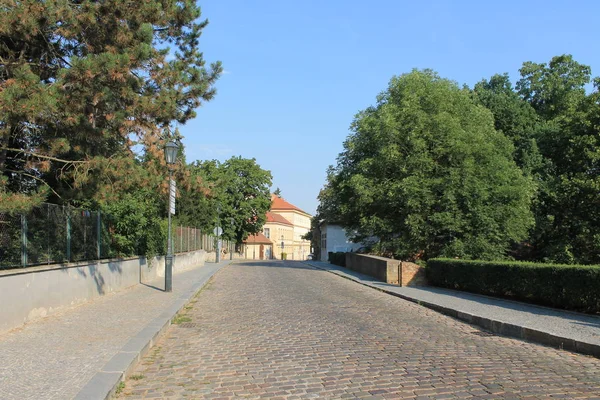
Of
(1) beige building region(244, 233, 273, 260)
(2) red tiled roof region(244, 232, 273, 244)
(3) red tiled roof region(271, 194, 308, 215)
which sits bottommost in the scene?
(1) beige building region(244, 233, 273, 260)

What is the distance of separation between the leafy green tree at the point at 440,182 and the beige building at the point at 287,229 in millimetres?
69633

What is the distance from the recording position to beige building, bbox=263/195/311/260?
103625 millimetres

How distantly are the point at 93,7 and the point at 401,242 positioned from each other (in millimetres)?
16967

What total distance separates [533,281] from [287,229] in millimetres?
100822

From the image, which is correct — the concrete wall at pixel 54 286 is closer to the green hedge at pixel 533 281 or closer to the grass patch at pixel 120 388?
the grass patch at pixel 120 388

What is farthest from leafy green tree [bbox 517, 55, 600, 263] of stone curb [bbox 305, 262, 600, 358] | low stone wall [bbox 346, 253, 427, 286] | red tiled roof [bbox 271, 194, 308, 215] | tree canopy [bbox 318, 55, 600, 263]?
red tiled roof [bbox 271, 194, 308, 215]

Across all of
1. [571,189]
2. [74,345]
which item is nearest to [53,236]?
[74,345]

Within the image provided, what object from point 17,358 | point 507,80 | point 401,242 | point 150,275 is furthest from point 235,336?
point 507,80

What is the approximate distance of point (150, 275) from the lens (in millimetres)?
19203

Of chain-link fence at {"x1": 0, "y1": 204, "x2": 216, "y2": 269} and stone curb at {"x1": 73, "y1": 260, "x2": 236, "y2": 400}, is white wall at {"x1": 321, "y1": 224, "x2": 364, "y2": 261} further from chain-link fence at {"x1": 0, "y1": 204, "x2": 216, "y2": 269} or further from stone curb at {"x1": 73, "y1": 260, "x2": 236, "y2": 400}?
stone curb at {"x1": 73, "y1": 260, "x2": 236, "y2": 400}

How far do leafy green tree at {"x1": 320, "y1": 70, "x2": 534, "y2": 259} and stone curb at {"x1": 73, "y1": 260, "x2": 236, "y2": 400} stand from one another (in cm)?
1452

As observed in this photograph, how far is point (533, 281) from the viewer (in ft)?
41.4

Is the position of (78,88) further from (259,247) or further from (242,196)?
(259,247)

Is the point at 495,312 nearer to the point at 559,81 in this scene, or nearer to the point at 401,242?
the point at 401,242
